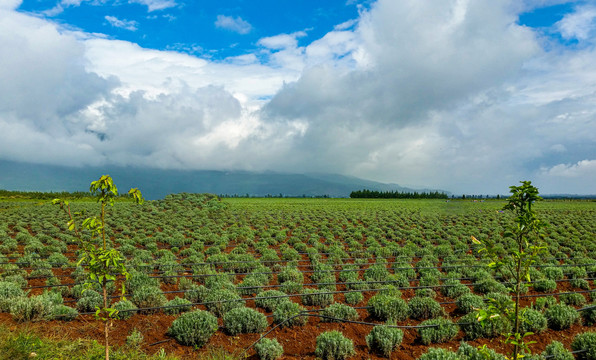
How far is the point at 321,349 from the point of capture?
7.01 meters

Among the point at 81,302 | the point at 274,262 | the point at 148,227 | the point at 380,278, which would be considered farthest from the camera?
the point at 148,227

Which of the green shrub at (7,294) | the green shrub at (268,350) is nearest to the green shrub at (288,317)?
the green shrub at (268,350)

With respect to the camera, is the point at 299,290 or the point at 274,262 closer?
the point at 299,290

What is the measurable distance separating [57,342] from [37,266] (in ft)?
30.7

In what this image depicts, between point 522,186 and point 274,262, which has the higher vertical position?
point 522,186

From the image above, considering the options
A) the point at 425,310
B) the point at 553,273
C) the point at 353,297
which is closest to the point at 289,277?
the point at 353,297

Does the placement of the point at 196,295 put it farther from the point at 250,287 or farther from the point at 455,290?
the point at 455,290

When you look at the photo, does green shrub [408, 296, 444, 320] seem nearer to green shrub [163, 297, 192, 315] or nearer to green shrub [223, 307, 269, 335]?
green shrub [223, 307, 269, 335]

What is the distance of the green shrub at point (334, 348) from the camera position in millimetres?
6910

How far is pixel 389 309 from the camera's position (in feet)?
30.3

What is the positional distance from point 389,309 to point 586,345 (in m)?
4.07

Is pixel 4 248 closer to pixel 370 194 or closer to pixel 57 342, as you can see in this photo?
pixel 57 342

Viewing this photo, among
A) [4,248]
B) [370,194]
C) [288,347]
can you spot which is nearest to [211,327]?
[288,347]

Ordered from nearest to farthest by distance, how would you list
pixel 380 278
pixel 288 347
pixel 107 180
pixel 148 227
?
pixel 107 180
pixel 288 347
pixel 380 278
pixel 148 227
